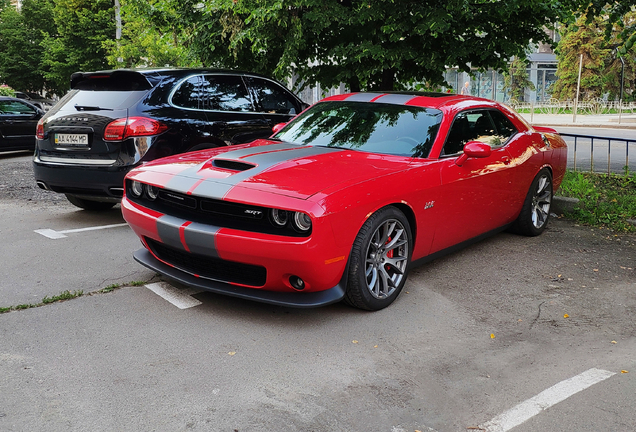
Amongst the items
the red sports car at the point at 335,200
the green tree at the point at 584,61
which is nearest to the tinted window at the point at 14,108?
the red sports car at the point at 335,200

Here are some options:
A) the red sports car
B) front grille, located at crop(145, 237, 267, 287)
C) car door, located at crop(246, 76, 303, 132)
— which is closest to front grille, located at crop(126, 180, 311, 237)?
the red sports car

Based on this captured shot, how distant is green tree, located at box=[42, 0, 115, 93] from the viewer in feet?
111

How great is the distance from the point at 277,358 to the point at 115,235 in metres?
3.35

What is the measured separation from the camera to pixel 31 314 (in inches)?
166

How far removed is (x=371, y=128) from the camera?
208 inches

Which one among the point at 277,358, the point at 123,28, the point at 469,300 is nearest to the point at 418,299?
the point at 469,300

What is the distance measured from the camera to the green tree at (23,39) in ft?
152

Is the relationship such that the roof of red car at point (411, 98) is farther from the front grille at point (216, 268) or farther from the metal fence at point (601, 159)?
the metal fence at point (601, 159)

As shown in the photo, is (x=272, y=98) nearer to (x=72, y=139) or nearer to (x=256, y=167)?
(x=72, y=139)

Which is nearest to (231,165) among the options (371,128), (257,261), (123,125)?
(257,261)

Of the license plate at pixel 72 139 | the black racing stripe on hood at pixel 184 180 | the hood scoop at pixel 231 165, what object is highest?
the license plate at pixel 72 139

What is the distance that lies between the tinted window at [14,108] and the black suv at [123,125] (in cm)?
817

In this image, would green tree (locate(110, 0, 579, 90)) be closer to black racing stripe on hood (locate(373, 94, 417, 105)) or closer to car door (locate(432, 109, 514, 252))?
car door (locate(432, 109, 514, 252))

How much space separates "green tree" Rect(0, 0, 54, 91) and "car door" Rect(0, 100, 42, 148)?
34.6 m
